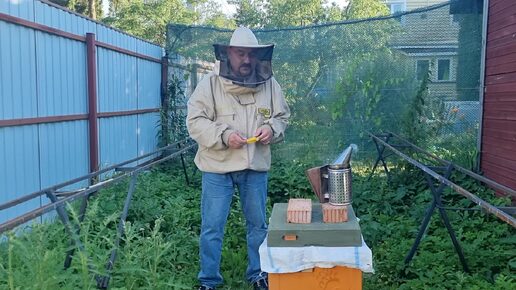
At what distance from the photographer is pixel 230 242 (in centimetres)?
515

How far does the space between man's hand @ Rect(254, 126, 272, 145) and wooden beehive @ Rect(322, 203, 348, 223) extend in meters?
0.93

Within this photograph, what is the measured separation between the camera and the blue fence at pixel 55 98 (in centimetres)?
489

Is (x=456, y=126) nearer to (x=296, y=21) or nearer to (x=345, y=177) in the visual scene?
(x=345, y=177)

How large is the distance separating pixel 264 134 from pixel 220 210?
63cm

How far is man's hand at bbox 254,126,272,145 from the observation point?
12.7ft

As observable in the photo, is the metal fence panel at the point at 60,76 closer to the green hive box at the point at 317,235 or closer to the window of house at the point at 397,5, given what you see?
the green hive box at the point at 317,235

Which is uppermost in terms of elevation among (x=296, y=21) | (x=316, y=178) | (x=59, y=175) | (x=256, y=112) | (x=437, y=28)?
(x=296, y=21)

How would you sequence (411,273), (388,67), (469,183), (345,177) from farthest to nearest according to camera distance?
(388,67) → (469,183) → (411,273) → (345,177)

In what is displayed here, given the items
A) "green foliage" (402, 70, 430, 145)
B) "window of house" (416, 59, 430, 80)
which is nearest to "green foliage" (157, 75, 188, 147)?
"green foliage" (402, 70, 430, 145)

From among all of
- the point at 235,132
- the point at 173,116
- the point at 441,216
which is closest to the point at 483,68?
the point at 441,216

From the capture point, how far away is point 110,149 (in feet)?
24.8

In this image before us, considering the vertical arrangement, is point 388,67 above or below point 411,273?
above

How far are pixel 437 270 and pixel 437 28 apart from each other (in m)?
4.71

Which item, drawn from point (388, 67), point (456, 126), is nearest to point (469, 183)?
point (456, 126)
